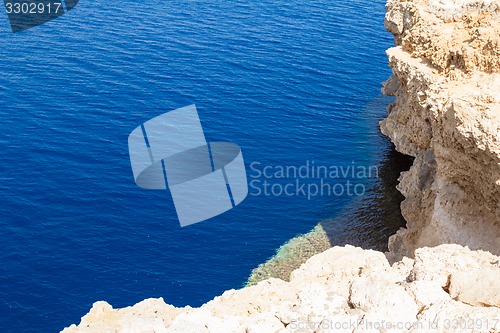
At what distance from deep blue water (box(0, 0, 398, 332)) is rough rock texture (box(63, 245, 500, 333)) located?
73.4 ft

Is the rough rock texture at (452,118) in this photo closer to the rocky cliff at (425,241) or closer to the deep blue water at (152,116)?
the rocky cliff at (425,241)

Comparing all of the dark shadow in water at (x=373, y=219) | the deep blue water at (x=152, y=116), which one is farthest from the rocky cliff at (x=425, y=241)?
the deep blue water at (x=152, y=116)

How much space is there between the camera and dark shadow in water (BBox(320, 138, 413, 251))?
171 ft

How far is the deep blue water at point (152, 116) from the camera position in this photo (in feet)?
155

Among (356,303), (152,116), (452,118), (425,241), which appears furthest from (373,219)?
(356,303)

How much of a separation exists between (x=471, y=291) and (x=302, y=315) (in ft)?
15.3

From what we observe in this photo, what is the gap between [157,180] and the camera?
57.2 meters

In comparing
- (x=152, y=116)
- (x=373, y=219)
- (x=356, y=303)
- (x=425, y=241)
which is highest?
(x=356, y=303)

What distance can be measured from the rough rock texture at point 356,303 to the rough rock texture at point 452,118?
11.9 m

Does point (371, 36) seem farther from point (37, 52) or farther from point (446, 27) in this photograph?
point (446, 27)

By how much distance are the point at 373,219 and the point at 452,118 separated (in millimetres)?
21535

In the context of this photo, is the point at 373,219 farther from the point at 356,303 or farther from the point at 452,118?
the point at 356,303

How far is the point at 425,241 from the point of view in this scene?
4066 centimetres

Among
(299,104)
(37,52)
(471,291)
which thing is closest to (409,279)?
(471,291)
